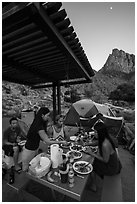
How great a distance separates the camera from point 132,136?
173 inches

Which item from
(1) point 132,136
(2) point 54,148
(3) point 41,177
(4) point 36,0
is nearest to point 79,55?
(4) point 36,0

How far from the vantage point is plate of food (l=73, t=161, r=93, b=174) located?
1.63 metres

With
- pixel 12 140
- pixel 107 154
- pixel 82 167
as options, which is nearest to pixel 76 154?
pixel 82 167

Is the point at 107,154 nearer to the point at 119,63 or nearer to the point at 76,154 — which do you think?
the point at 76,154

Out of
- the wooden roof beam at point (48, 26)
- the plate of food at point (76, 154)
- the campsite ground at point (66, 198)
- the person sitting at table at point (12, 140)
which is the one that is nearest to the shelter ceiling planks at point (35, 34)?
the wooden roof beam at point (48, 26)

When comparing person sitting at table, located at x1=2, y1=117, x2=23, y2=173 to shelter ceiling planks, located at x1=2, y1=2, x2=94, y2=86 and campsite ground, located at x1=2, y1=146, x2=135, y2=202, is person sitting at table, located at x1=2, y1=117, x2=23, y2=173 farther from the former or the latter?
shelter ceiling planks, located at x1=2, y1=2, x2=94, y2=86

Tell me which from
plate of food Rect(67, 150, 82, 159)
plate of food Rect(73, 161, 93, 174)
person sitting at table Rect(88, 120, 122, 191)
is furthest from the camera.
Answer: plate of food Rect(67, 150, 82, 159)

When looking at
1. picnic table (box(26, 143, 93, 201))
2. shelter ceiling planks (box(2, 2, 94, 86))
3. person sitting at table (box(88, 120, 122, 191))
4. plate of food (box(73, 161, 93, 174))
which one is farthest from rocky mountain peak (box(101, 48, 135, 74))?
picnic table (box(26, 143, 93, 201))

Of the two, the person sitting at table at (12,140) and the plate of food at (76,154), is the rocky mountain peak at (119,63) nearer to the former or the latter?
the person sitting at table at (12,140)

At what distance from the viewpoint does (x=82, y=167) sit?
1.72 m

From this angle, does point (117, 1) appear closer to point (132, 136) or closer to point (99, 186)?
point (99, 186)

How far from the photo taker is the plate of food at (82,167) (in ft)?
5.34

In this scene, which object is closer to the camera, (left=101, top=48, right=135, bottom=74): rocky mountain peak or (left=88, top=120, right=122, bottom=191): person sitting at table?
(left=88, top=120, right=122, bottom=191): person sitting at table

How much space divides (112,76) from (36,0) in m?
59.9
